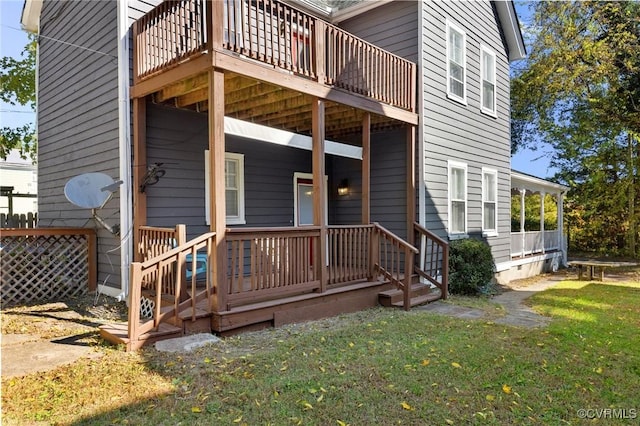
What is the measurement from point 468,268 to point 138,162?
657cm

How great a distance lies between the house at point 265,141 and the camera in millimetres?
5293

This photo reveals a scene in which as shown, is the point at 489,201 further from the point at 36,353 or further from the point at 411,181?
the point at 36,353

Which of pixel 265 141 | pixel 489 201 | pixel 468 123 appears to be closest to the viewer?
pixel 265 141

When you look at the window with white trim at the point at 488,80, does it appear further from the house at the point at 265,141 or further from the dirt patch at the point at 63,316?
the dirt patch at the point at 63,316

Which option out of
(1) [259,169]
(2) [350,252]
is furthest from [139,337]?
(1) [259,169]

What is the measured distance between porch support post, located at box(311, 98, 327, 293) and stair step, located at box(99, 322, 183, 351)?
225 centimetres

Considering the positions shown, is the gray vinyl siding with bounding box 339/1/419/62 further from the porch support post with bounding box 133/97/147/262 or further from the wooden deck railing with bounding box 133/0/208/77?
the porch support post with bounding box 133/97/147/262

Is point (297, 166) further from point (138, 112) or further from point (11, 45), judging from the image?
point (11, 45)

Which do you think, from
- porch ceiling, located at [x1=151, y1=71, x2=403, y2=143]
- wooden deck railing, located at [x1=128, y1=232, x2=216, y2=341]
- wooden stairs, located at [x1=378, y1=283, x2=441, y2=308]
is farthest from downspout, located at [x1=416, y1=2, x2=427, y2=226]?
wooden deck railing, located at [x1=128, y1=232, x2=216, y2=341]

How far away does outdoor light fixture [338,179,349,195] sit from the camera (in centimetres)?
966

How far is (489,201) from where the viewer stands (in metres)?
11.2

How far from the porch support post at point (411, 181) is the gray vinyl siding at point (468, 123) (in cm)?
43

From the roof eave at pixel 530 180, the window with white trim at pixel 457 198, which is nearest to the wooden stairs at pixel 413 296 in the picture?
the window with white trim at pixel 457 198

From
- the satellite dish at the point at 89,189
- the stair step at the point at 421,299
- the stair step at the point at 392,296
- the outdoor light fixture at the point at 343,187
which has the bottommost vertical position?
the stair step at the point at 421,299
